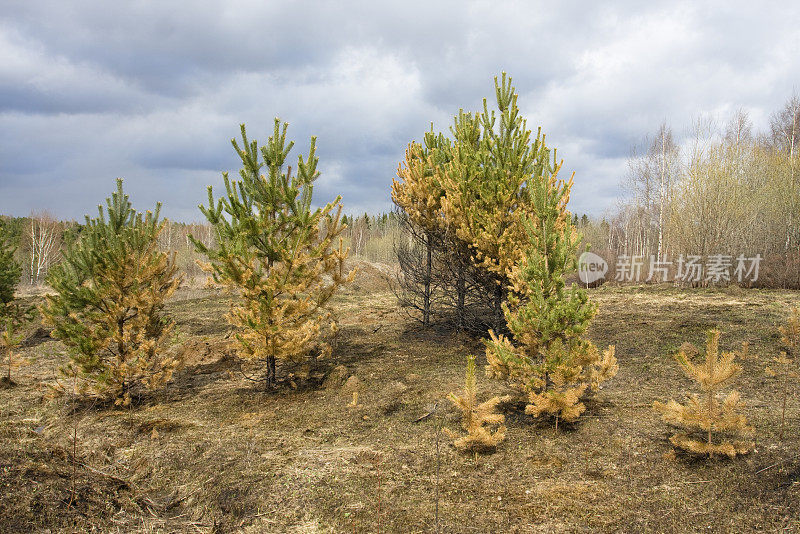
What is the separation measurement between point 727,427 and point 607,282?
20140mm

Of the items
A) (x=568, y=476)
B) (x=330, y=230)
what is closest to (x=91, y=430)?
(x=330, y=230)

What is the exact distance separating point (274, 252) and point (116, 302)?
2209 mm

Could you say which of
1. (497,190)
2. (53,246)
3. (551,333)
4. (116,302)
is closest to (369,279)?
(497,190)

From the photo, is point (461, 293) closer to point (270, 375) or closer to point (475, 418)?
point (270, 375)

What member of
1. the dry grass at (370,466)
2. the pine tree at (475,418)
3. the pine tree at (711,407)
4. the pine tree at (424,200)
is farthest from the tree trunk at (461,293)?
the pine tree at (711,407)

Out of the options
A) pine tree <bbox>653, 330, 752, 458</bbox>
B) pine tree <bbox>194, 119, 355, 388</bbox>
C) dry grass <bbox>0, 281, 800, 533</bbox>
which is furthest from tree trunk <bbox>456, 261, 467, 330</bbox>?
pine tree <bbox>653, 330, 752, 458</bbox>

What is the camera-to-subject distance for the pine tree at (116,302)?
225 inches

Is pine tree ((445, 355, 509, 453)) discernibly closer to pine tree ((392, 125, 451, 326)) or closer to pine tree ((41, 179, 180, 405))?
pine tree ((41, 179, 180, 405))

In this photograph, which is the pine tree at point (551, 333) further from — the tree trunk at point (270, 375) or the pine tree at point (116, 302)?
the pine tree at point (116, 302)

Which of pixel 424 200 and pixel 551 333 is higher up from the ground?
pixel 424 200

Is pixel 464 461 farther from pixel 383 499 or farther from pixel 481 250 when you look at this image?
pixel 481 250

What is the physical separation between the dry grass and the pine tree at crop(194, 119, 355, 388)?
1096 millimetres

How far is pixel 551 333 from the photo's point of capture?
4.87 meters

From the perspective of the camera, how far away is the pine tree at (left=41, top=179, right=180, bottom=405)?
5.72 m
